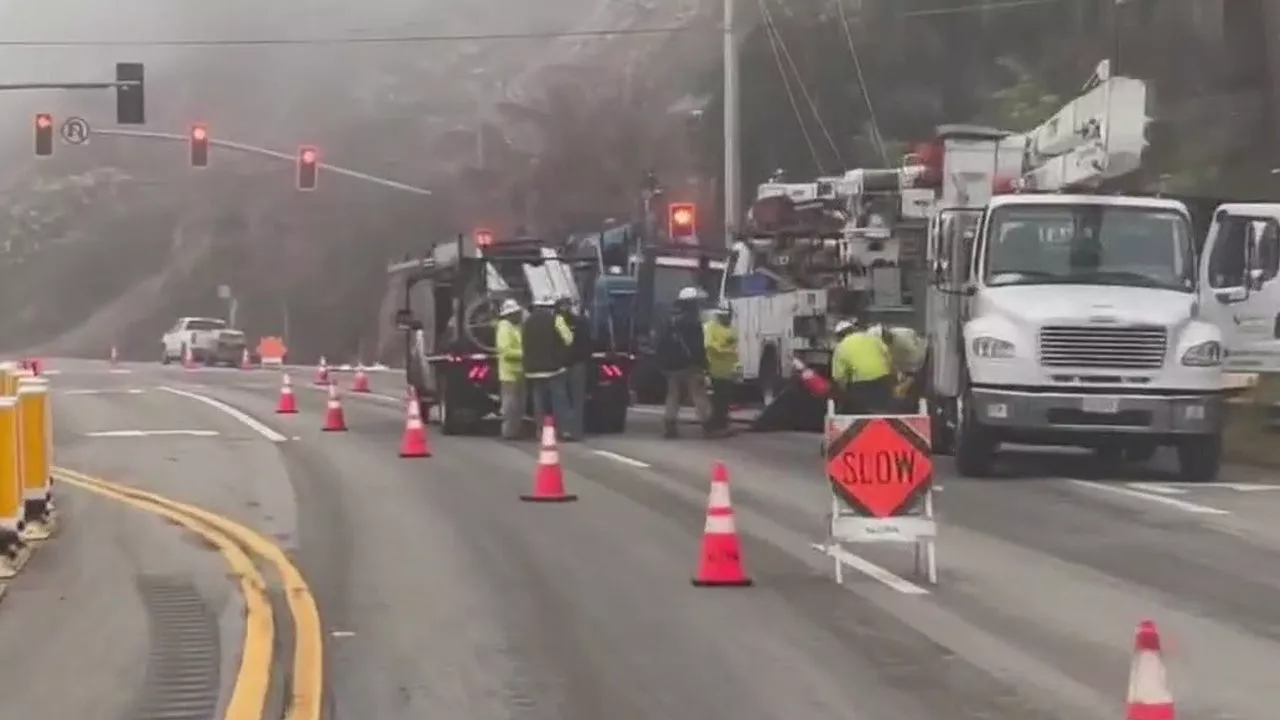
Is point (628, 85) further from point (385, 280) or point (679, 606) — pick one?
point (679, 606)

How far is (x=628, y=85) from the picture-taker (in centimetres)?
8250

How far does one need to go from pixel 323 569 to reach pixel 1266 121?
76.6 ft

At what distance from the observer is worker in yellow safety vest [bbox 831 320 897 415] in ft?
68.2

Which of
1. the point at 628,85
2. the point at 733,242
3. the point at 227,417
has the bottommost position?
the point at 227,417

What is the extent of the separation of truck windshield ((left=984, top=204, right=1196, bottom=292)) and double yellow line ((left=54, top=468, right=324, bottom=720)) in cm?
774

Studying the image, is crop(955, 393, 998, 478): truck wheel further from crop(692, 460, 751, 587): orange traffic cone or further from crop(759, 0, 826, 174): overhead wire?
crop(759, 0, 826, 174): overhead wire

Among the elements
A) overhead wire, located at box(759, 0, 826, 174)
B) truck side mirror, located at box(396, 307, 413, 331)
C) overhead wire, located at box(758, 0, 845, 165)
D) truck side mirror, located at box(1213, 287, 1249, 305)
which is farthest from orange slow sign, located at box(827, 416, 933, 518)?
overhead wire, located at box(759, 0, 826, 174)

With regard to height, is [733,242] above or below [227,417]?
above

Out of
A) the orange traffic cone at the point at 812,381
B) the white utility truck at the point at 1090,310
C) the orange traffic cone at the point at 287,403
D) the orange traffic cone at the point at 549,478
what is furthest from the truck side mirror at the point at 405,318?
the orange traffic cone at the point at 549,478

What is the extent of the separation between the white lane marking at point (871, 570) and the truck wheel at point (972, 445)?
526 cm

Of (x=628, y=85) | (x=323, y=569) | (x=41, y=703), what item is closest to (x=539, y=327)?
(x=323, y=569)

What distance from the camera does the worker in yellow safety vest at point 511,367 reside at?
2430cm

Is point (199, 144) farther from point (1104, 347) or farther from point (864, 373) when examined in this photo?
point (1104, 347)

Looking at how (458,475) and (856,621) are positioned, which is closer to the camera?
(856,621)
